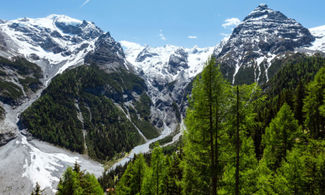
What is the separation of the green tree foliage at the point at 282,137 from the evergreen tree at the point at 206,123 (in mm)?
18453

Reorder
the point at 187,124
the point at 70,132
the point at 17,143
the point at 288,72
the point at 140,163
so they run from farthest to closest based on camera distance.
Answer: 1. the point at 70,132
2. the point at 288,72
3. the point at 17,143
4. the point at 140,163
5. the point at 187,124

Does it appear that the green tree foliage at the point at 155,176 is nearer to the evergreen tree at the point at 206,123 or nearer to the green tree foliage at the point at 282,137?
the evergreen tree at the point at 206,123

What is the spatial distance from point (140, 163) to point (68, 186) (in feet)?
31.4

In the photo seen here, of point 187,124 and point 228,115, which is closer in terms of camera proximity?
point 228,115

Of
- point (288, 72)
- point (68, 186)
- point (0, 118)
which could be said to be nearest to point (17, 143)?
point (0, 118)

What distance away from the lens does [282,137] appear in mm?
28172

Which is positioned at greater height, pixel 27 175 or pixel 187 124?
pixel 187 124

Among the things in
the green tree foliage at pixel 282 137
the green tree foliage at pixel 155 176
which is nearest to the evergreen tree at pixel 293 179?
the green tree foliage at pixel 282 137

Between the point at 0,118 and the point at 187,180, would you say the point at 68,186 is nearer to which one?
the point at 187,180

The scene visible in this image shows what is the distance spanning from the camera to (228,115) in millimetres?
13336

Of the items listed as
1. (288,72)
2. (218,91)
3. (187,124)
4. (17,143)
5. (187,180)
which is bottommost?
(17,143)

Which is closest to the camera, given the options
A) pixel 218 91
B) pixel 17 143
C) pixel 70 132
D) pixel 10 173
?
pixel 218 91

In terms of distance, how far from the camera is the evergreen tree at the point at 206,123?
13.0 metres

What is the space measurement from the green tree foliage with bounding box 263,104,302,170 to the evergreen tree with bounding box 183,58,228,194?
18453mm
